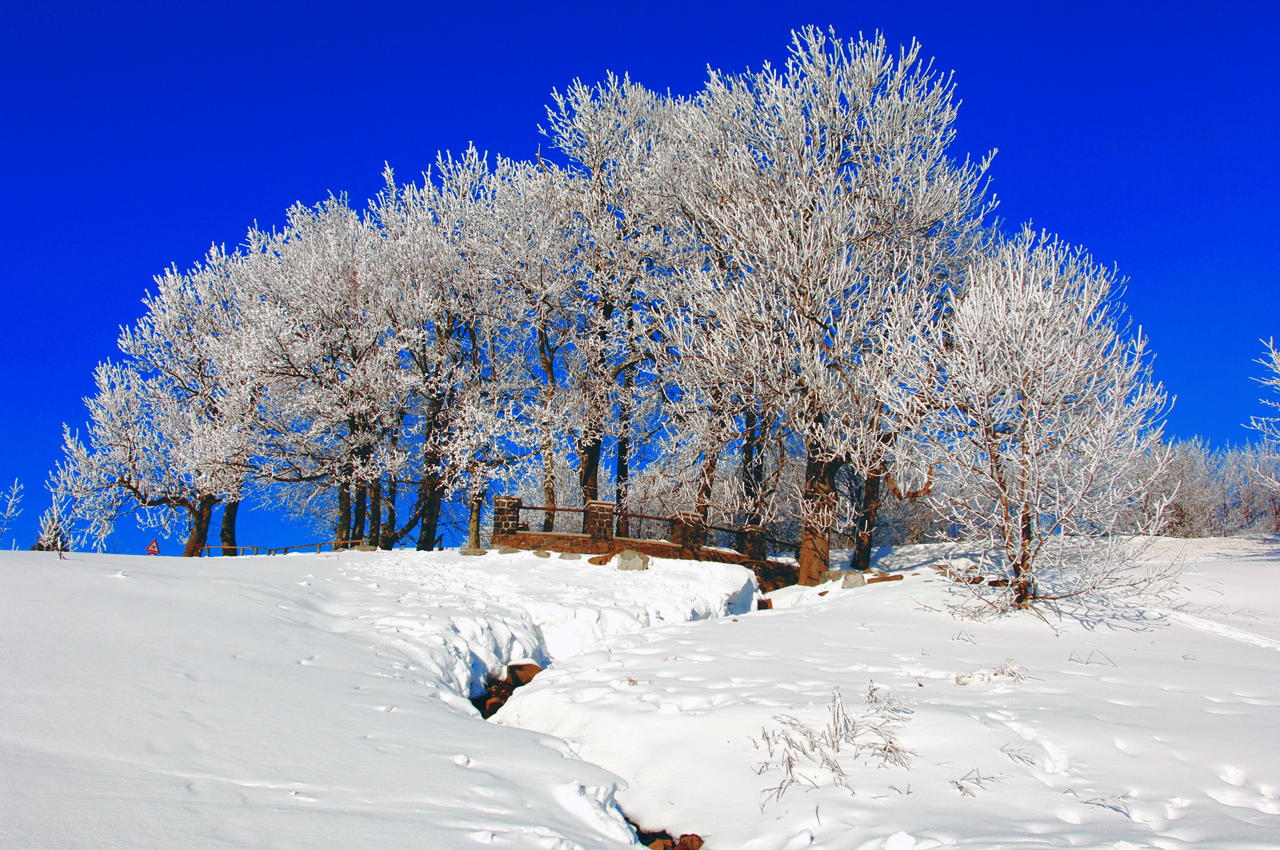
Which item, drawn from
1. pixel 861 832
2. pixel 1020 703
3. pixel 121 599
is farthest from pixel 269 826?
pixel 1020 703

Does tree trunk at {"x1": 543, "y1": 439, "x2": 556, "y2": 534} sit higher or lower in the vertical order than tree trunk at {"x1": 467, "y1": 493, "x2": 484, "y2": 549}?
higher

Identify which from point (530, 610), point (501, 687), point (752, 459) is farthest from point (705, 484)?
point (501, 687)

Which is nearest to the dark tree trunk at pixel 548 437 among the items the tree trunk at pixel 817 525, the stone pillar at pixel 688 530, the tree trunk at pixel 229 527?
the stone pillar at pixel 688 530

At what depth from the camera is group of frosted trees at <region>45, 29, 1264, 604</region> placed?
16359 millimetres

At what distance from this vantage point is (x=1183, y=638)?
35.1 ft

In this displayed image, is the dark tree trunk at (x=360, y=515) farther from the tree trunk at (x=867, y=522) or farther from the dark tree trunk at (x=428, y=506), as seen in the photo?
the tree trunk at (x=867, y=522)

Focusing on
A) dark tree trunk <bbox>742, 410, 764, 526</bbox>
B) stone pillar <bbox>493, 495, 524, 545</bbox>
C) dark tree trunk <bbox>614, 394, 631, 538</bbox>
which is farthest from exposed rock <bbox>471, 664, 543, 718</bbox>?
dark tree trunk <bbox>614, 394, 631, 538</bbox>

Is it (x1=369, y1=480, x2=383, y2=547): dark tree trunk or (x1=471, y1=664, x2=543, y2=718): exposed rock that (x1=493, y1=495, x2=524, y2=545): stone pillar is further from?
(x1=471, y1=664, x2=543, y2=718): exposed rock

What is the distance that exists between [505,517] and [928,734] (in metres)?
14.5

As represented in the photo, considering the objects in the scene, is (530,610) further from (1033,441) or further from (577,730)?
(1033,441)

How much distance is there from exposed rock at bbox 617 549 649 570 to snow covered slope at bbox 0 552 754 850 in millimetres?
5612

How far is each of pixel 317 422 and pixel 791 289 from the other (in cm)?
1306

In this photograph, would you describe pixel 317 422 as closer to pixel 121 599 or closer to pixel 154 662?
pixel 121 599

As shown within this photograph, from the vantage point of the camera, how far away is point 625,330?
21391mm
